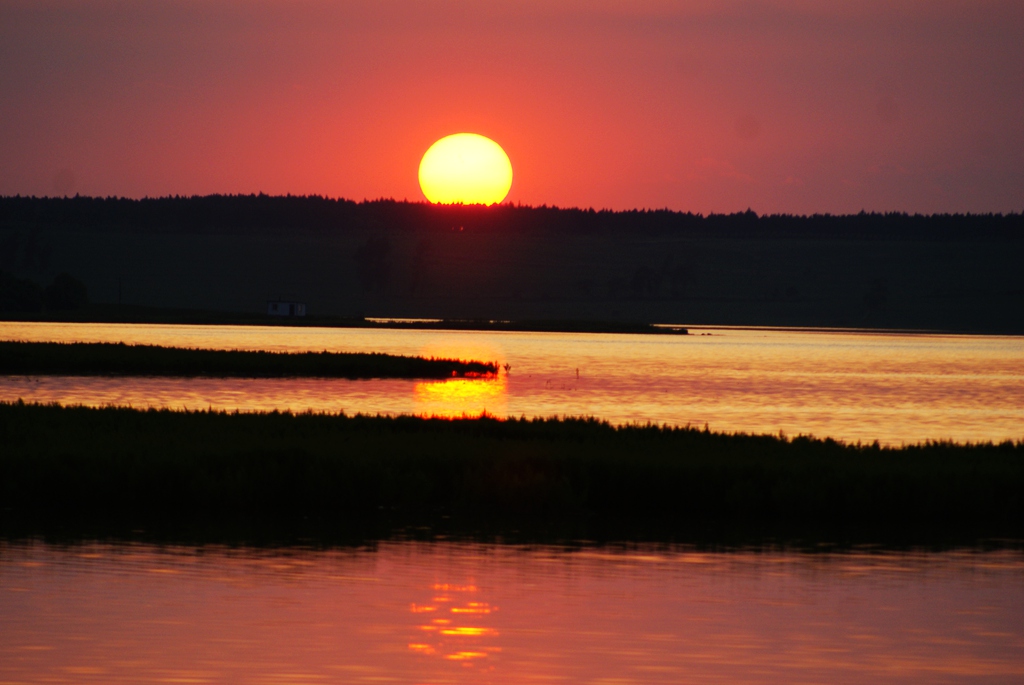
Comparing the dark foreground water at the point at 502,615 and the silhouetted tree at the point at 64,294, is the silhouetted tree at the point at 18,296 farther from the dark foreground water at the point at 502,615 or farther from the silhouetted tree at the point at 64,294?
the dark foreground water at the point at 502,615

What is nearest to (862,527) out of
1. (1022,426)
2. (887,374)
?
(1022,426)

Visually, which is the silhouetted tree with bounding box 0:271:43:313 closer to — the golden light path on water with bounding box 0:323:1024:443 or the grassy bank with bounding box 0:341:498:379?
the golden light path on water with bounding box 0:323:1024:443

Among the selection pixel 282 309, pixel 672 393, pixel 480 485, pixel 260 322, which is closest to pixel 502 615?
pixel 480 485

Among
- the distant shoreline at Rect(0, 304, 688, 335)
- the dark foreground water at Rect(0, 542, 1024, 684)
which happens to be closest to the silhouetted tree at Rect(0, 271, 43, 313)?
the distant shoreline at Rect(0, 304, 688, 335)

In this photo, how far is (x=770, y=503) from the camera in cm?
2639

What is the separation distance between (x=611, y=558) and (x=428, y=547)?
276 centimetres

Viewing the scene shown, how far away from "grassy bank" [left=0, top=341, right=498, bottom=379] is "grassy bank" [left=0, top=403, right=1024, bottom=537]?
35624 millimetres

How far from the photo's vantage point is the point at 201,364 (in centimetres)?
6631

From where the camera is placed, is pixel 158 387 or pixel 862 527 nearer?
pixel 862 527

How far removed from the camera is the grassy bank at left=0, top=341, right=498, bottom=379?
6419 centimetres

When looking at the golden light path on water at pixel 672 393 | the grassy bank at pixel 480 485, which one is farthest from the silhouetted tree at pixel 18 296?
the grassy bank at pixel 480 485

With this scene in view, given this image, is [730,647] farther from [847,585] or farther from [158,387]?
[158,387]

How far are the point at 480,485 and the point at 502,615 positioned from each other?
8467 mm

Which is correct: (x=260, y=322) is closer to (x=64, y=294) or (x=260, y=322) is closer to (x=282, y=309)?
(x=282, y=309)
